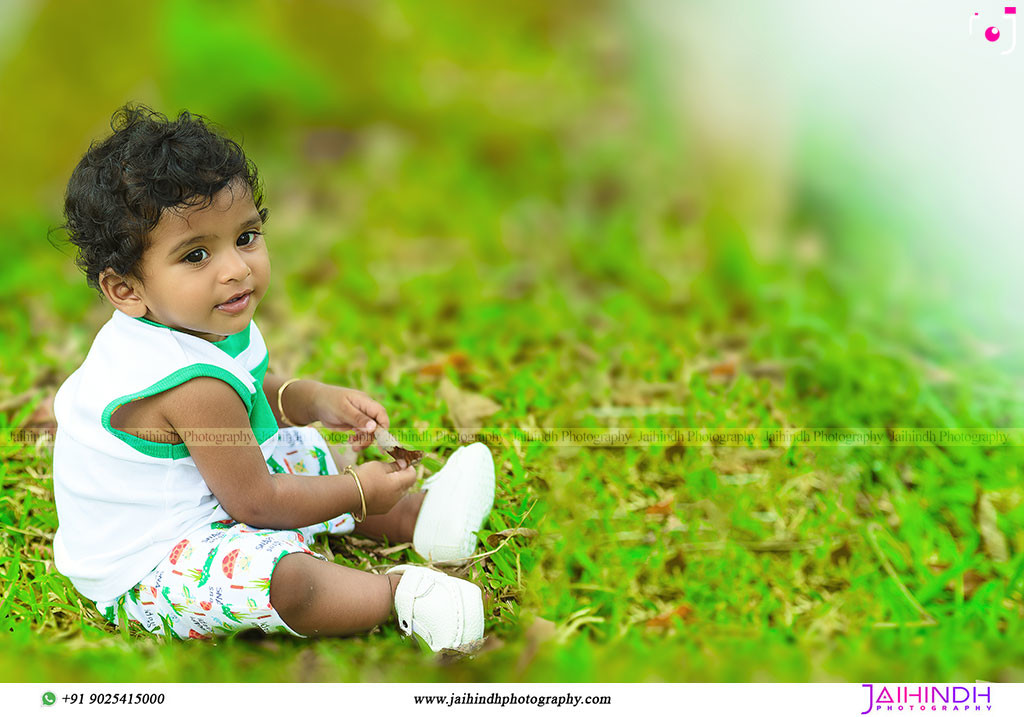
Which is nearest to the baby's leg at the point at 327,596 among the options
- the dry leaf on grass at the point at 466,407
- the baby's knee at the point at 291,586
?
the baby's knee at the point at 291,586

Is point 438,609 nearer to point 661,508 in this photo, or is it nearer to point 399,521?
point 399,521

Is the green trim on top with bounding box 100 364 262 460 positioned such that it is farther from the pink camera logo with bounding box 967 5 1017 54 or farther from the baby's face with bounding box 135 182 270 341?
the pink camera logo with bounding box 967 5 1017 54

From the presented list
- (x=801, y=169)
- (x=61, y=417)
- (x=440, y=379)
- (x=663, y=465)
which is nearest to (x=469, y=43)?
(x=801, y=169)

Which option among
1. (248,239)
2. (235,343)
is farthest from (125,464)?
(248,239)

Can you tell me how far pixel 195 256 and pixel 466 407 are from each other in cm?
64

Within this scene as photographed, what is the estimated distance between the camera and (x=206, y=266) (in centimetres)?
114

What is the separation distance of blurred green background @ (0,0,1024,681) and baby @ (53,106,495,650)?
0.06m

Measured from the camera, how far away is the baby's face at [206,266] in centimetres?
113

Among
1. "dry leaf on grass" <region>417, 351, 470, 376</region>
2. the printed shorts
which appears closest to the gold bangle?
the printed shorts

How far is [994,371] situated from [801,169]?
67cm

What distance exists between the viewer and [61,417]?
1.22m

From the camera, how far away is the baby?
3.71 feet

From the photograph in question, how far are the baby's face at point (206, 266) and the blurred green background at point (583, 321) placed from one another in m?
0.39
